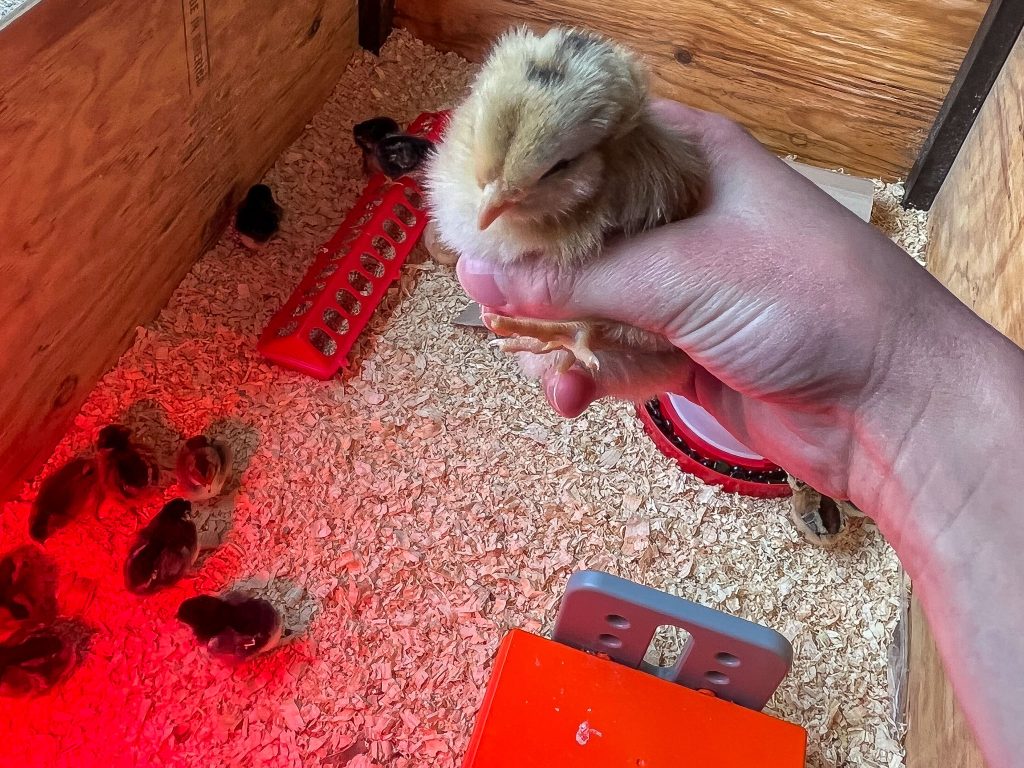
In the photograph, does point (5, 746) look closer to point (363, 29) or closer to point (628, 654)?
point (628, 654)

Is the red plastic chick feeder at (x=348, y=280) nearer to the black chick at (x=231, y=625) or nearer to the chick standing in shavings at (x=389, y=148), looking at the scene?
the chick standing in shavings at (x=389, y=148)

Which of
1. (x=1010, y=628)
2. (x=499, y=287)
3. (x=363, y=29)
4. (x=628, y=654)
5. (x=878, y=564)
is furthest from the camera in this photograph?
(x=363, y=29)

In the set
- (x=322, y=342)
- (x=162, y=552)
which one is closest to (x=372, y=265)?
(x=322, y=342)

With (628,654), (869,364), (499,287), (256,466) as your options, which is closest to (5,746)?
(256,466)

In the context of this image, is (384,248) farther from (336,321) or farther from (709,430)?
(709,430)

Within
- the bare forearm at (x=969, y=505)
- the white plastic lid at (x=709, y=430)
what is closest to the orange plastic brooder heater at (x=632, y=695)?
the bare forearm at (x=969, y=505)

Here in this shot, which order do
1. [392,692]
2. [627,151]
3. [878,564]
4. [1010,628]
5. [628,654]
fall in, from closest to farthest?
[1010,628] < [627,151] < [628,654] < [392,692] < [878,564]

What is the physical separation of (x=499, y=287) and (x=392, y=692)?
103cm

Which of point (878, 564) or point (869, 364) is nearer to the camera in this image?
point (869, 364)

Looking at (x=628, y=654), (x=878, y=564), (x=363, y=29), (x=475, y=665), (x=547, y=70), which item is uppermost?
(x=547, y=70)

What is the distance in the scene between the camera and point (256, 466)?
7.23 ft

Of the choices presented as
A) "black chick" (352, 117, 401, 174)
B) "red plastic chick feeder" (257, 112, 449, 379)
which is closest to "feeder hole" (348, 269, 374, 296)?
"red plastic chick feeder" (257, 112, 449, 379)

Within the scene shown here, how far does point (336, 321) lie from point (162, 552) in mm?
795

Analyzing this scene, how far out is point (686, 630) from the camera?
1.59 metres
